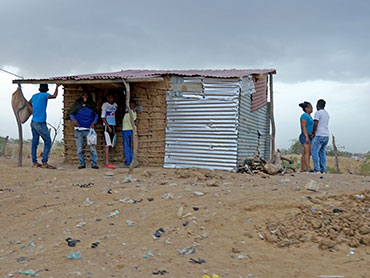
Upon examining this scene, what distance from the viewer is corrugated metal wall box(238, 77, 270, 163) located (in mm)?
7949

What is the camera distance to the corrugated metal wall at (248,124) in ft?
26.1

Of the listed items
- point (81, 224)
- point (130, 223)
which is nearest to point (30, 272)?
point (81, 224)

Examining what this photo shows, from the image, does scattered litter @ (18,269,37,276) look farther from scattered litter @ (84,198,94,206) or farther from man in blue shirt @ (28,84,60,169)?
man in blue shirt @ (28,84,60,169)

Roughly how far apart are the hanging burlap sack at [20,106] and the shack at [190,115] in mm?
524

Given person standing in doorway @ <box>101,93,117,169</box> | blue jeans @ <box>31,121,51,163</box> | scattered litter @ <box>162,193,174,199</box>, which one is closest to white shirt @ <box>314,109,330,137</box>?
scattered litter @ <box>162,193,174,199</box>

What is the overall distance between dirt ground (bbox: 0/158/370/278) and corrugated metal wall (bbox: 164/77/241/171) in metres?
1.96

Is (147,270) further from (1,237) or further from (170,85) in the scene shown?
(170,85)

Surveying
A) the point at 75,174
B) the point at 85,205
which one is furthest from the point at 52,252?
the point at 75,174

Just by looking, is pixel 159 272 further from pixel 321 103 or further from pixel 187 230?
pixel 321 103

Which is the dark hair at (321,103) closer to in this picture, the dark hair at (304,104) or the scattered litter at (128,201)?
the dark hair at (304,104)

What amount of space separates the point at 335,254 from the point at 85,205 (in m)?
3.25

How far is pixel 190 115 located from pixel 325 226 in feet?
15.4

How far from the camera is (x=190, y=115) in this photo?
7930 millimetres

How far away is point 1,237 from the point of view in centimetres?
405
